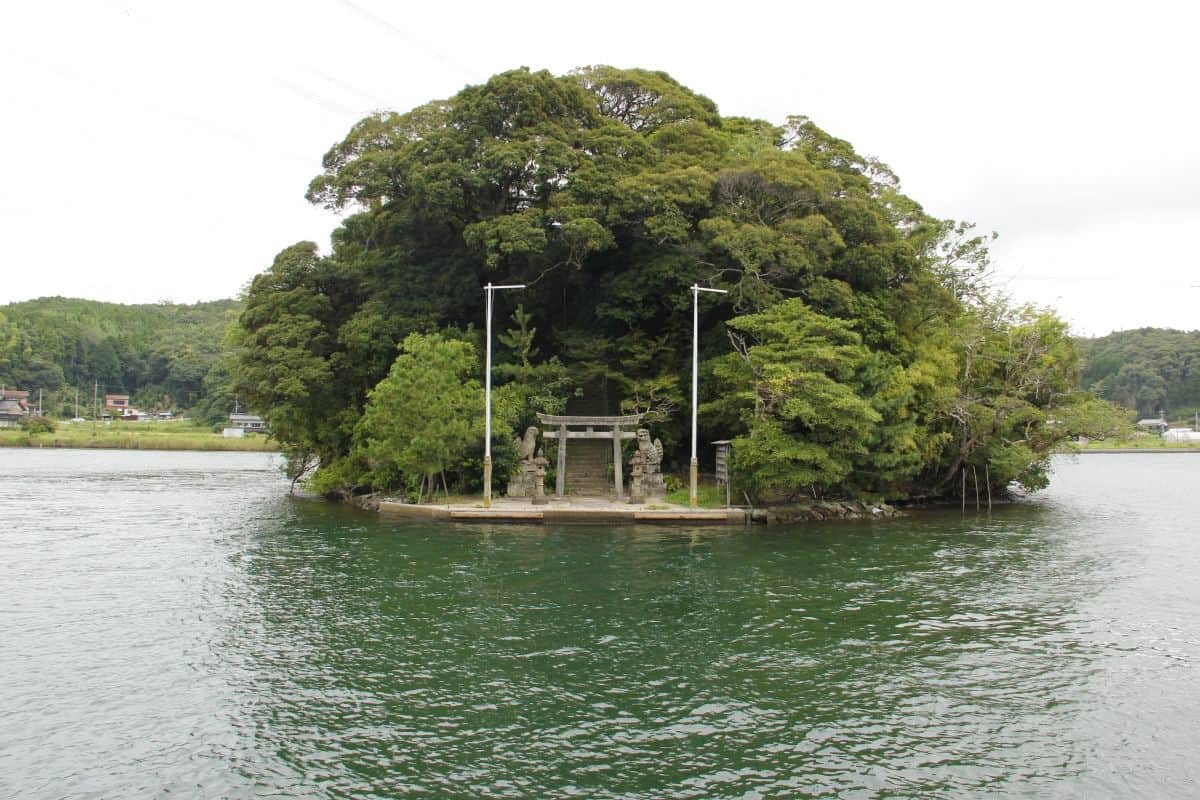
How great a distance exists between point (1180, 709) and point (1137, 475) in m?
55.6

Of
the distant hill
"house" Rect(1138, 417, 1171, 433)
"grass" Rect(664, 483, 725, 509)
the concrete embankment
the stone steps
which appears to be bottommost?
the concrete embankment

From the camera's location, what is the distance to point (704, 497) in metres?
29.2

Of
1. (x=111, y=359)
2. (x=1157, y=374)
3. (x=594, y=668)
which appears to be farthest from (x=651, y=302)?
(x=111, y=359)

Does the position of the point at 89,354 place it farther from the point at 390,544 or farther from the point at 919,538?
the point at 919,538

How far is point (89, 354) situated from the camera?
357 ft

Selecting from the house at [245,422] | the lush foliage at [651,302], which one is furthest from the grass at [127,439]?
the lush foliage at [651,302]

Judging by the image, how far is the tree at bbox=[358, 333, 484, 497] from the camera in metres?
28.2

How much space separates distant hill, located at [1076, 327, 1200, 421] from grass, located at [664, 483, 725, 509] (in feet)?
303

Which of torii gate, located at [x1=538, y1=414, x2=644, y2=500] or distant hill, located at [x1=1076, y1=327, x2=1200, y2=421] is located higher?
distant hill, located at [x1=1076, y1=327, x2=1200, y2=421]

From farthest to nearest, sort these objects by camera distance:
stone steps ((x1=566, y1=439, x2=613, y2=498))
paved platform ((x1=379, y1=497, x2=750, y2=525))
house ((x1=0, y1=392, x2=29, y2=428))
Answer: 1. house ((x1=0, y1=392, x2=29, y2=428))
2. stone steps ((x1=566, y1=439, x2=613, y2=498))
3. paved platform ((x1=379, y1=497, x2=750, y2=525))

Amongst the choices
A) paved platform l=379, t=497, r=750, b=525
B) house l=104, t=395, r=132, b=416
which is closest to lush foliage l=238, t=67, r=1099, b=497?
paved platform l=379, t=497, r=750, b=525

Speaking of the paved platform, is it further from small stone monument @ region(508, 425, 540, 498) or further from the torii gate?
the torii gate

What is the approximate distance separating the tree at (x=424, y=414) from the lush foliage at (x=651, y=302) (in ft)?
0.43

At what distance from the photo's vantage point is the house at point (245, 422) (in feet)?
311
